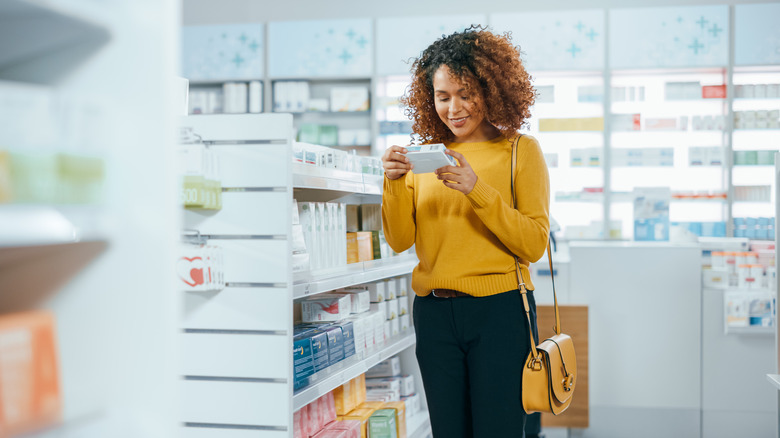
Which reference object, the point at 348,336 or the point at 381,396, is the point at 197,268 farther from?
the point at 381,396

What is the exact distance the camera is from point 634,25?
6.42m

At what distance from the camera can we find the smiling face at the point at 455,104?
6.56 feet

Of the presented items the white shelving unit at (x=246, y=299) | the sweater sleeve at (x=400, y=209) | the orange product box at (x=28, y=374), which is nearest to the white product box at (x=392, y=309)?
the white shelving unit at (x=246, y=299)

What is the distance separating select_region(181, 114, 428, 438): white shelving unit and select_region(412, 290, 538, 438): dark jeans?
1.49 feet

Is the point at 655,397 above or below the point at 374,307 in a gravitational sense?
below

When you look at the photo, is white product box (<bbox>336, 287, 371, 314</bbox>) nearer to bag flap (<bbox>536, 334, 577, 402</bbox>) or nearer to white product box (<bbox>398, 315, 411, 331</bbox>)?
white product box (<bbox>398, 315, 411, 331</bbox>)

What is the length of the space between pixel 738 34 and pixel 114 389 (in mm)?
6581

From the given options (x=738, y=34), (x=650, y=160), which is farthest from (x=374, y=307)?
(x=738, y=34)

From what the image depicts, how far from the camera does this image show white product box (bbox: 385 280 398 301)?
133 inches

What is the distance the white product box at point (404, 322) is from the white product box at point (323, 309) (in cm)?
68

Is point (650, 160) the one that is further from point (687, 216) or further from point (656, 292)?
point (656, 292)

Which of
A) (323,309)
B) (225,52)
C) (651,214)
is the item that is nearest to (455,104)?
(323,309)

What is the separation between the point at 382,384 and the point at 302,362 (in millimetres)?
1258

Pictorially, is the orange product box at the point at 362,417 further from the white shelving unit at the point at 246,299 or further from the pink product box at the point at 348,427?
the white shelving unit at the point at 246,299
